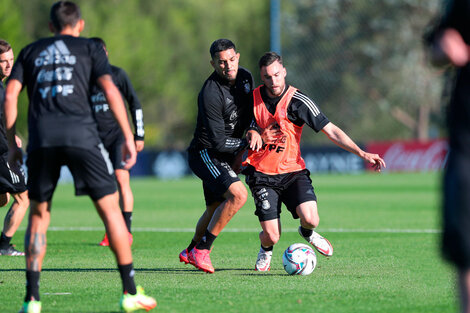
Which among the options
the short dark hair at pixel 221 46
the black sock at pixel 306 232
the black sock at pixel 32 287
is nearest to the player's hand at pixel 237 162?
the black sock at pixel 306 232

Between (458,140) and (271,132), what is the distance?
4.08m

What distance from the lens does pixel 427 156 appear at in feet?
121

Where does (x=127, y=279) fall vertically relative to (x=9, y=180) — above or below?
above

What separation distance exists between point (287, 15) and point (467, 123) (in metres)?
49.0

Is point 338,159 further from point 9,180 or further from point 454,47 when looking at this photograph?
point 454,47

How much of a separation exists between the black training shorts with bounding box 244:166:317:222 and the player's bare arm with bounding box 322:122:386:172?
0.61 meters

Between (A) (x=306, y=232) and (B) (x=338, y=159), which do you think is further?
(B) (x=338, y=159)

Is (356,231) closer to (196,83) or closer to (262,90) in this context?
(262,90)

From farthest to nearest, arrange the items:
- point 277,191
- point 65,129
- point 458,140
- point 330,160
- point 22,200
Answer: point 330,160, point 22,200, point 277,191, point 65,129, point 458,140

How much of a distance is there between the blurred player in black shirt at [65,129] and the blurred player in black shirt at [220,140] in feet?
7.62

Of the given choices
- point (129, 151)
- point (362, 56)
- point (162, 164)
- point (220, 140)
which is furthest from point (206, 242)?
point (362, 56)

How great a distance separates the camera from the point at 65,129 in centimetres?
540

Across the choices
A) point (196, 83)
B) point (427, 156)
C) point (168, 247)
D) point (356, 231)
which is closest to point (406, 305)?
point (168, 247)

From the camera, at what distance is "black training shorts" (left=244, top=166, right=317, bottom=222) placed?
Result: 7910mm
